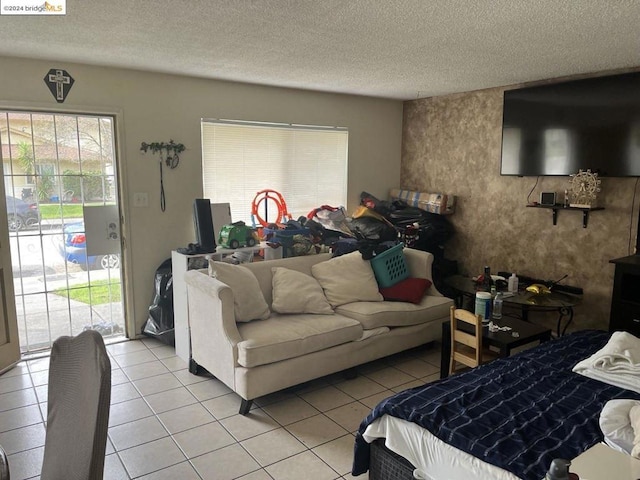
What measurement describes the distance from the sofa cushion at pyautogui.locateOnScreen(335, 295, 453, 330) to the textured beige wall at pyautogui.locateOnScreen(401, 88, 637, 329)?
114cm

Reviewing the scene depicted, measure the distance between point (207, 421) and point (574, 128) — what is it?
3.72m

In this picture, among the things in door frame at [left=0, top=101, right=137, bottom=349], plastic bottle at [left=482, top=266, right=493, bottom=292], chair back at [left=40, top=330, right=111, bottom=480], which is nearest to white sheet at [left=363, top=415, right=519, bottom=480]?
chair back at [left=40, top=330, right=111, bottom=480]

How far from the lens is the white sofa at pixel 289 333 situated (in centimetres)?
301

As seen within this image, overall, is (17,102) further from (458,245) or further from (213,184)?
(458,245)

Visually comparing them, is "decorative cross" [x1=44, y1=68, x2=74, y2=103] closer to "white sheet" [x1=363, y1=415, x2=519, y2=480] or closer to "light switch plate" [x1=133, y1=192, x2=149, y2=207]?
"light switch plate" [x1=133, y1=192, x2=149, y2=207]

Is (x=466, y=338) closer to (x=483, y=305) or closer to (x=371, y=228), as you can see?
(x=483, y=305)

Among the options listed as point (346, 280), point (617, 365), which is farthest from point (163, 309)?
point (617, 365)

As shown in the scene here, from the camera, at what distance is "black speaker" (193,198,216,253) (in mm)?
3863

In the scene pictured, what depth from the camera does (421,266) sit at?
4.30 metres

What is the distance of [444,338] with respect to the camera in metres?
3.37

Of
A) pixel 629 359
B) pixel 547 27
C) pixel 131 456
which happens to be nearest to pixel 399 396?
pixel 629 359

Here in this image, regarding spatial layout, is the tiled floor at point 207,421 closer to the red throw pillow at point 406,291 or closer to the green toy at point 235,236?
the red throw pillow at point 406,291

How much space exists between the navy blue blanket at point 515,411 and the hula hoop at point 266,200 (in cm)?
279

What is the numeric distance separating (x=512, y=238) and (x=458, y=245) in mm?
670
